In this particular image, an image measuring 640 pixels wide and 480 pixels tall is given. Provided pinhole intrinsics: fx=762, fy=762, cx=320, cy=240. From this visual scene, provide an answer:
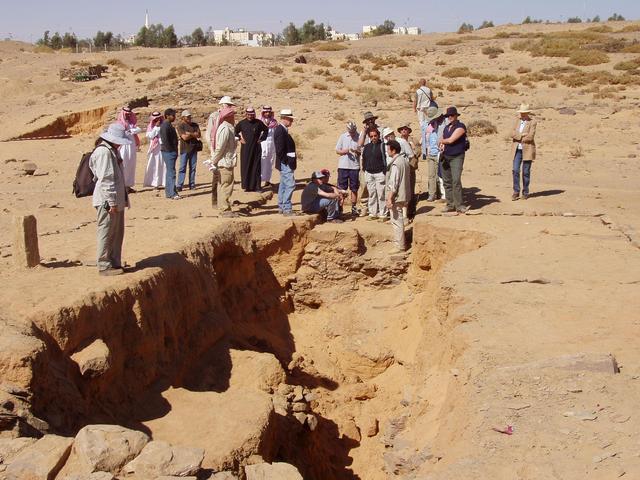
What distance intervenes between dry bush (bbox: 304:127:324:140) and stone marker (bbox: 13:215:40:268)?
13.3 metres

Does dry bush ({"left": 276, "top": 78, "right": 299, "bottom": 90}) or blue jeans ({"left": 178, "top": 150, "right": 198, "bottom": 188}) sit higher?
dry bush ({"left": 276, "top": 78, "right": 299, "bottom": 90})

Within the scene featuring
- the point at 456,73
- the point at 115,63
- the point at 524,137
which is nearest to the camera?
the point at 524,137

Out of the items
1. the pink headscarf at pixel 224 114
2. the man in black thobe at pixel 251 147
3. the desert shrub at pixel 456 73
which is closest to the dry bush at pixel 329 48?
the desert shrub at pixel 456 73

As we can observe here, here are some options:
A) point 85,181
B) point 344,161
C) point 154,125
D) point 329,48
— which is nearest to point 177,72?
point 329,48

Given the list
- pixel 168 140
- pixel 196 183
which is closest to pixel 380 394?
pixel 168 140

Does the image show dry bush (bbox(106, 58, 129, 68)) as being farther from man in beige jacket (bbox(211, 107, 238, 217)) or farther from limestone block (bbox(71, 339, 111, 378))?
limestone block (bbox(71, 339, 111, 378))

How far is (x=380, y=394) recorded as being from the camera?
34.3 feet

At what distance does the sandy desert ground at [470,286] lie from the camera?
18.8ft

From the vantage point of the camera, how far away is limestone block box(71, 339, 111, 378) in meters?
6.64

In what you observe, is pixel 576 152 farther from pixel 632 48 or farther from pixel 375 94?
pixel 632 48

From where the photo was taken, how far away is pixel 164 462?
496 cm

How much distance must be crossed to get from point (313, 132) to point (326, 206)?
9235 millimetres

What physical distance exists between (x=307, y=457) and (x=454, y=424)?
274 centimetres

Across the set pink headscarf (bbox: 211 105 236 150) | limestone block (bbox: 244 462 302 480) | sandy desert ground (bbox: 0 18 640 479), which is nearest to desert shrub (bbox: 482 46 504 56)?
sandy desert ground (bbox: 0 18 640 479)
